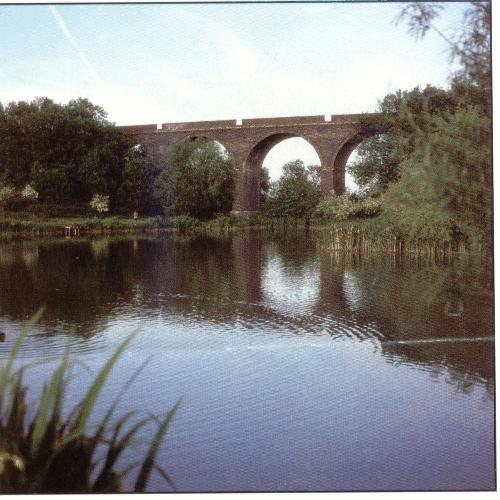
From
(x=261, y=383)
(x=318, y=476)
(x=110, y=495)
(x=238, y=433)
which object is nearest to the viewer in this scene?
(x=110, y=495)

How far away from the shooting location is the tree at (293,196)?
1628cm

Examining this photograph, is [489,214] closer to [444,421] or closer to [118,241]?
[444,421]

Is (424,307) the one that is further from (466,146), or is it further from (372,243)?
(372,243)

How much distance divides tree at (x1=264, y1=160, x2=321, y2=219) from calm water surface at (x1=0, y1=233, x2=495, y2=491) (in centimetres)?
359

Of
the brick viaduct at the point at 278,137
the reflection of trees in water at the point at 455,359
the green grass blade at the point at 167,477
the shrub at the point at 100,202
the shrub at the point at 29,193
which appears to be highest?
the brick viaduct at the point at 278,137

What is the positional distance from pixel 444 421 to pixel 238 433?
1.63 metres

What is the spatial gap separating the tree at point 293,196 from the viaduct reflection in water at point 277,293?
29.5 inches

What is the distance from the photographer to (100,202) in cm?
1523

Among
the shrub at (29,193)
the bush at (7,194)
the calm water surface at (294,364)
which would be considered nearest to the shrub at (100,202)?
the shrub at (29,193)

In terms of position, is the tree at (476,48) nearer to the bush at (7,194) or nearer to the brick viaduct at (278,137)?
the bush at (7,194)

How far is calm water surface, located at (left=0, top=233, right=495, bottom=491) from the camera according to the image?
4.34 m

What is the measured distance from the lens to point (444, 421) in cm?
502

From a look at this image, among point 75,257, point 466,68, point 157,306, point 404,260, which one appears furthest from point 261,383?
point 75,257

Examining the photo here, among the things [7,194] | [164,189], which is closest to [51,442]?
[7,194]
